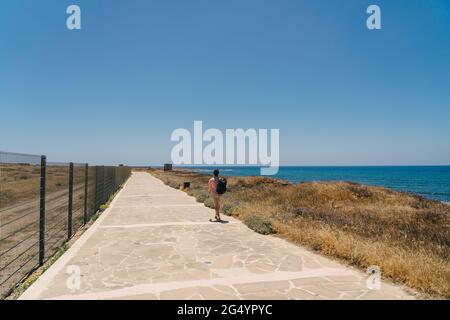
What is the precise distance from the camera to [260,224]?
9.40 metres

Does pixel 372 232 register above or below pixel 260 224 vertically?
below

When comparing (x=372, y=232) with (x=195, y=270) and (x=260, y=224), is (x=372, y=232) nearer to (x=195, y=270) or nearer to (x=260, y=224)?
(x=260, y=224)

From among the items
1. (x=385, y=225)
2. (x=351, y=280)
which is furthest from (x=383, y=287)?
(x=385, y=225)

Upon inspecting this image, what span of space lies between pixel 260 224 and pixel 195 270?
4.07 m

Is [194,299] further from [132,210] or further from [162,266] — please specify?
[132,210]

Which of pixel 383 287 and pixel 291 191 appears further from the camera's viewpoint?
pixel 291 191

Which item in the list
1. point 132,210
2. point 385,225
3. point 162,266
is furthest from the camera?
point 132,210

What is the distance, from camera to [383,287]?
4902mm

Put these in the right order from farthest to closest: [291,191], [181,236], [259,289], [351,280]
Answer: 1. [291,191]
2. [181,236]
3. [351,280]
4. [259,289]

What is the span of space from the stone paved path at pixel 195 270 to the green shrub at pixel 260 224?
300mm

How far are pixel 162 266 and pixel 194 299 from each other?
5.48 ft

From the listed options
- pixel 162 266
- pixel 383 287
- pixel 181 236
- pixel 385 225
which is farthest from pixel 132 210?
pixel 383 287

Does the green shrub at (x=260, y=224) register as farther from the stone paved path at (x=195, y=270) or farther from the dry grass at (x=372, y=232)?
the stone paved path at (x=195, y=270)

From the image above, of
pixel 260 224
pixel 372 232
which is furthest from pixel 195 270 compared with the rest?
pixel 372 232
